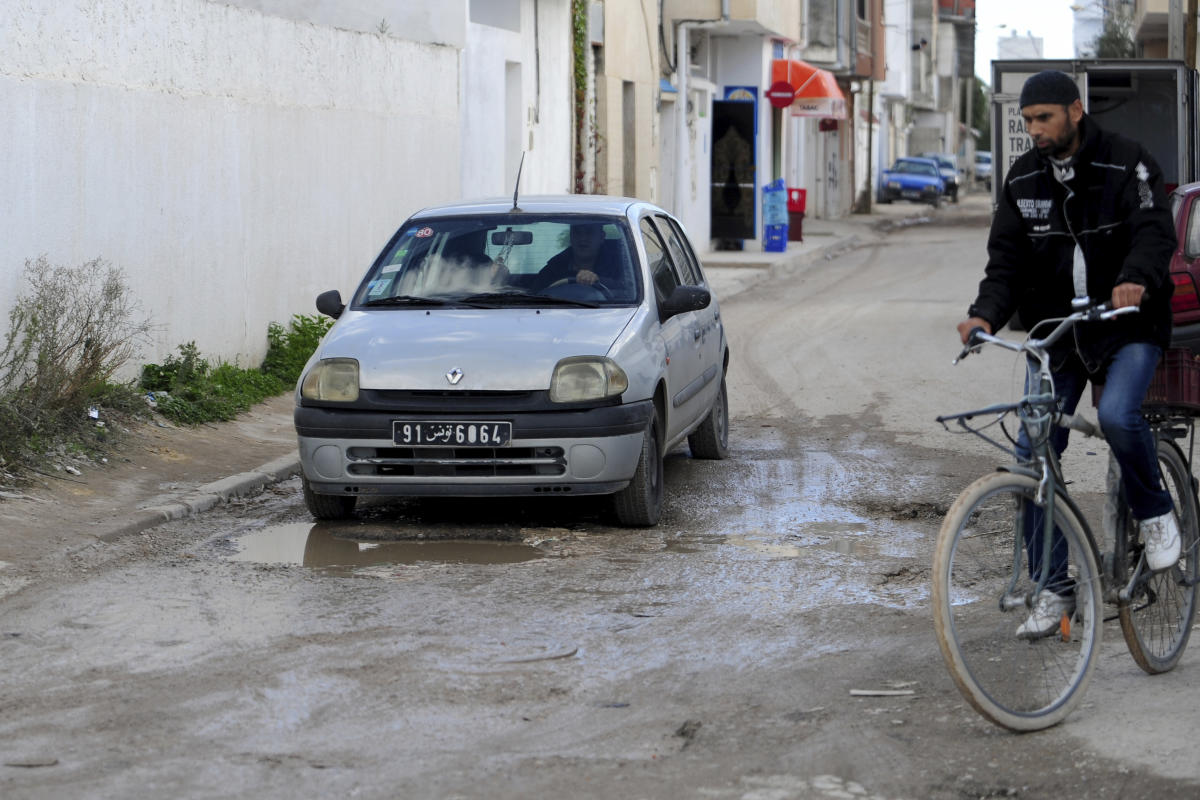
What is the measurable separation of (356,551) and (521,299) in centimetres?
169

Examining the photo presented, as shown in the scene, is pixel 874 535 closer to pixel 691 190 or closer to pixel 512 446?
pixel 512 446

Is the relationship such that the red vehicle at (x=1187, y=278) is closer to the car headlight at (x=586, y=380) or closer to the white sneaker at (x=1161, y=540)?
the car headlight at (x=586, y=380)

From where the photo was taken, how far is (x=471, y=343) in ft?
26.8

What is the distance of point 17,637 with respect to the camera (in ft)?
20.7

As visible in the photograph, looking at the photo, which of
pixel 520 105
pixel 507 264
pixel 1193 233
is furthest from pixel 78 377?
pixel 520 105

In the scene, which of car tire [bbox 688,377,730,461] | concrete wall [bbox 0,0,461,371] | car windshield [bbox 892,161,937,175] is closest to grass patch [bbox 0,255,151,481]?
concrete wall [bbox 0,0,461,371]

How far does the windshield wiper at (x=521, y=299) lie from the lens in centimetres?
879

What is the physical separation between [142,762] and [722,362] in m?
6.38

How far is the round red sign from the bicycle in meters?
29.7

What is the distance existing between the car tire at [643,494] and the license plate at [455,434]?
672 mm

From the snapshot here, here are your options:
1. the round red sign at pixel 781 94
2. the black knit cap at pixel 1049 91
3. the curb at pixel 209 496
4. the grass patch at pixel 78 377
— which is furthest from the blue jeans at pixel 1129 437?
the round red sign at pixel 781 94

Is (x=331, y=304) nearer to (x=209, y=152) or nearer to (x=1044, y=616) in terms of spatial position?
(x=209, y=152)

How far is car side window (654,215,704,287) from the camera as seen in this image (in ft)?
32.9

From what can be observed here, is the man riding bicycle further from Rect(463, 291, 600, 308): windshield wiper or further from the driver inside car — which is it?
the driver inside car
